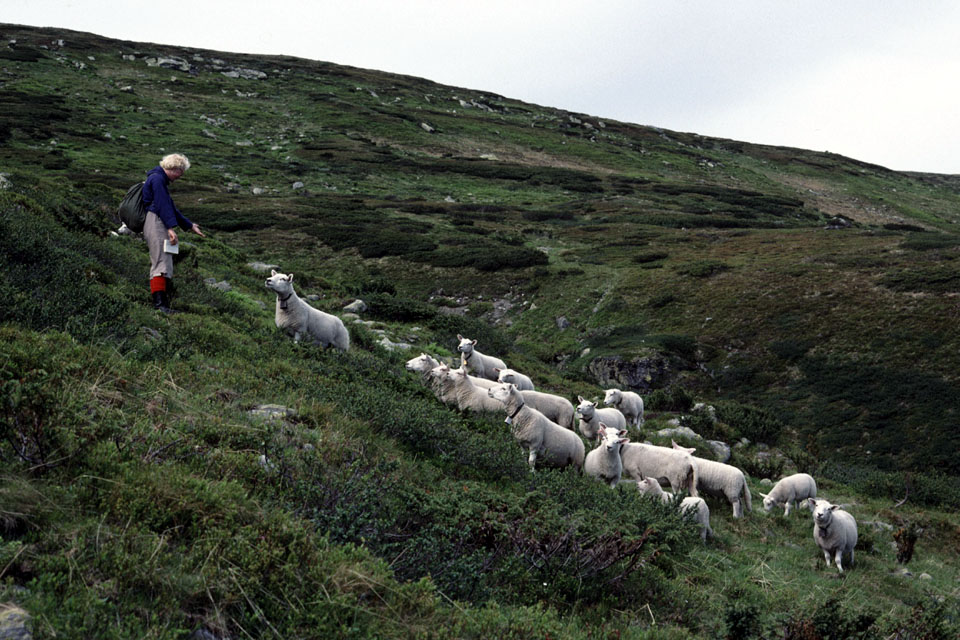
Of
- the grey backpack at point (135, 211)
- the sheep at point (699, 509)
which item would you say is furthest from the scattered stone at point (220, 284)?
the sheep at point (699, 509)

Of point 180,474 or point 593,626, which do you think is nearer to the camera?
point 180,474

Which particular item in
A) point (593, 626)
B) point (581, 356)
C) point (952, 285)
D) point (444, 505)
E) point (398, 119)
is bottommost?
point (581, 356)

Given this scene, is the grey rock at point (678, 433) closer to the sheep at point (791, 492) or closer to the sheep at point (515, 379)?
the sheep at point (791, 492)

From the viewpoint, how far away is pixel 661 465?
10.8 metres

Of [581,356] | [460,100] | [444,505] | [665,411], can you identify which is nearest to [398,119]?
[460,100]

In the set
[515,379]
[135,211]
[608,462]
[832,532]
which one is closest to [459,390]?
[515,379]

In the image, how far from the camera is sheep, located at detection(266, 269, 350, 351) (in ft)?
34.8

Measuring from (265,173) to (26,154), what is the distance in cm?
1766

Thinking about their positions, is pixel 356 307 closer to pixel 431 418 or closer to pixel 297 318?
pixel 297 318

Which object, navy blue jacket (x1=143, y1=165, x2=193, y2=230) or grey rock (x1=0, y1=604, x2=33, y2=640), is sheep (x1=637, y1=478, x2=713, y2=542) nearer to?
grey rock (x1=0, y1=604, x2=33, y2=640)

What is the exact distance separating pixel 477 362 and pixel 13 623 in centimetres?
1198

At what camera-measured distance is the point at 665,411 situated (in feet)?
58.3

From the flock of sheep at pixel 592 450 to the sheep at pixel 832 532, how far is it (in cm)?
1

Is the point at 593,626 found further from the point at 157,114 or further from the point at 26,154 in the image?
the point at 157,114
